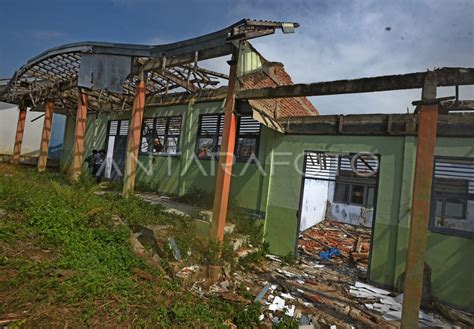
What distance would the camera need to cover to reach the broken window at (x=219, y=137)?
8.84 meters

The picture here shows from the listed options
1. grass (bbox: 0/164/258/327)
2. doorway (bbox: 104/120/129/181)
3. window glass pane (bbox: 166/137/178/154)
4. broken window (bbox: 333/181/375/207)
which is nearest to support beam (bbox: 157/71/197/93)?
window glass pane (bbox: 166/137/178/154)

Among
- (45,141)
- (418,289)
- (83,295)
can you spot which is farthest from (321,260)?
(45,141)

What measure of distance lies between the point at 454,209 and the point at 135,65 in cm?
958

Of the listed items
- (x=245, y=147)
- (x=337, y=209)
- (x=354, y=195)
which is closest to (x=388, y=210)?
(x=245, y=147)

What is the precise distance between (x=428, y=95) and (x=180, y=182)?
8.20 meters

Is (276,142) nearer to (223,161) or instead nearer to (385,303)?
(223,161)

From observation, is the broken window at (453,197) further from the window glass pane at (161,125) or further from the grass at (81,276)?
the window glass pane at (161,125)

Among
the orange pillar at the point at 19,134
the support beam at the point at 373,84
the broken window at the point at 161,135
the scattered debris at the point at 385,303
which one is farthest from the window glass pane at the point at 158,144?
the orange pillar at the point at 19,134

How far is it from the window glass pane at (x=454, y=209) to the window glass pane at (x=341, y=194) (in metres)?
10.4

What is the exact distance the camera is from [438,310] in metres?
5.78

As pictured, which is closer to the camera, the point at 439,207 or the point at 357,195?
the point at 439,207

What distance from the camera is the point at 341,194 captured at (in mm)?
16672

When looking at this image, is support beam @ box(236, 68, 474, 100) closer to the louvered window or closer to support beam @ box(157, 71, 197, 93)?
support beam @ box(157, 71, 197, 93)

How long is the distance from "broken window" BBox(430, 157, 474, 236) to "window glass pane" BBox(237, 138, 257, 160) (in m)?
5.05
